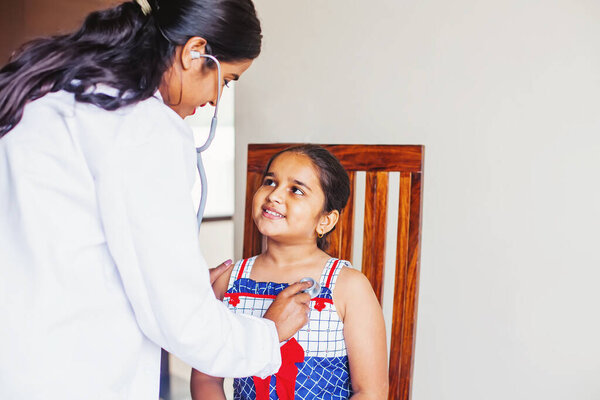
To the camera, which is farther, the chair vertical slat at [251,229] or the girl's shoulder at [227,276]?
the chair vertical slat at [251,229]

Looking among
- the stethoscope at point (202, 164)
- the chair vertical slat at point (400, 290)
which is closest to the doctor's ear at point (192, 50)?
the stethoscope at point (202, 164)

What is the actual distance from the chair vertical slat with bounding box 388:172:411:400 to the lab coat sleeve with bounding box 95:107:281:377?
56 centimetres

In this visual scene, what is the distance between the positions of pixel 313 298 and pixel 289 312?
167mm

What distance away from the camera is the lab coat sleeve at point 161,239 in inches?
28.3

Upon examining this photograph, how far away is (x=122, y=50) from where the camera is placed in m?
0.79

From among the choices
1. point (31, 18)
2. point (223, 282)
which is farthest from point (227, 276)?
point (31, 18)

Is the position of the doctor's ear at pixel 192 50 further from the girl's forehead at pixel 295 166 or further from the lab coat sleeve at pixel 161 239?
the girl's forehead at pixel 295 166

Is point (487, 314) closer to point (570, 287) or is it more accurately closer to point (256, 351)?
point (570, 287)

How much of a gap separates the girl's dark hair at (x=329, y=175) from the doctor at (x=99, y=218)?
47 cm

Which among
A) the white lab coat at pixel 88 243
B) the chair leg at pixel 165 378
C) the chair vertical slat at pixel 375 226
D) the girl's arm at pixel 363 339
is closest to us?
the white lab coat at pixel 88 243

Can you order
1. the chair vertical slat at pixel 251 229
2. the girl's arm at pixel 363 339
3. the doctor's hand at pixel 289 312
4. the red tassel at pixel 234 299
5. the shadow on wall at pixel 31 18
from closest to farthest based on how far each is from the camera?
the doctor's hand at pixel 289 312, the girl's arm at pixel 363 339, the red tassel at pixel 234 299, the chair vertical slat at pixel 251 229, the shadow on wall at pixel 31 18

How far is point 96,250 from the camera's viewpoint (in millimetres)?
754

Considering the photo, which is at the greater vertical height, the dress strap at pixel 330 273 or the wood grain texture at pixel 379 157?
the wood grain texture at pixel 379 157

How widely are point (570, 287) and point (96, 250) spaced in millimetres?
1064
